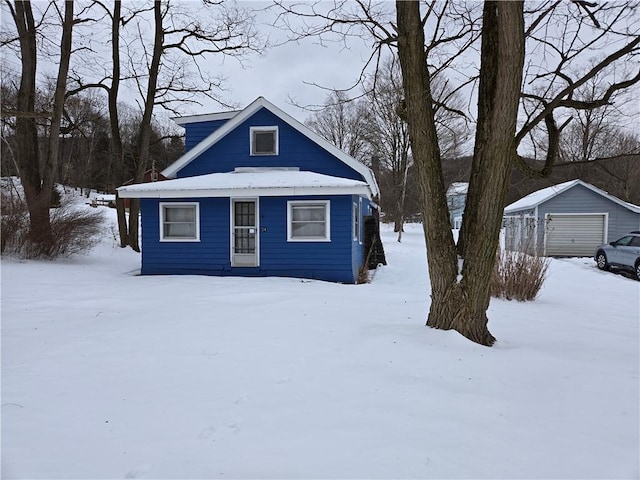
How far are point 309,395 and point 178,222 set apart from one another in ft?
30.8

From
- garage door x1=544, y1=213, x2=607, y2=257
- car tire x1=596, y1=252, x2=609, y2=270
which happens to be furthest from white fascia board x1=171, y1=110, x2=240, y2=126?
garage door x1=544, y1=213, x2=607, y2=257

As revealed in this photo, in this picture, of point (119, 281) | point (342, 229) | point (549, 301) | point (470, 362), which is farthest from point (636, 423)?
point (119, 281)

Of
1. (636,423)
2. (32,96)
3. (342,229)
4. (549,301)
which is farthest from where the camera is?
(32,96)

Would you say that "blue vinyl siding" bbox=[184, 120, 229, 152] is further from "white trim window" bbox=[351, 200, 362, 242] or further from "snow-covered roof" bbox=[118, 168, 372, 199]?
"white trim window" bbox=[351, 200, 362, 242]

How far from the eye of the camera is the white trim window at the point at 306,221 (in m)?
10.6

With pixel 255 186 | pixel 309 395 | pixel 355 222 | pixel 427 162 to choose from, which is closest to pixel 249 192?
pixel 255 186

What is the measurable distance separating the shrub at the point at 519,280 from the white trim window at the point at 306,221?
445 centimetres

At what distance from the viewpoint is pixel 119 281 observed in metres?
9.58

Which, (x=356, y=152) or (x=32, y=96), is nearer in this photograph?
Result: (x=32, y=96)

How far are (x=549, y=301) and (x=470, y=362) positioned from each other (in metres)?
5.62

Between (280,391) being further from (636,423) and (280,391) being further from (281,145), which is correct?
(281,145)

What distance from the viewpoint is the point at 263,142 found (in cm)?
1209

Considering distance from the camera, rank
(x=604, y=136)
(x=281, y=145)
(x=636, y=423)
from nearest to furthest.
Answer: (x=636, y=423) → (x=281, y=145) → (x=604, y=136)

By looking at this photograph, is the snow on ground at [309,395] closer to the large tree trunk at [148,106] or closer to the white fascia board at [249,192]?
the white fascia board at [249,192]
